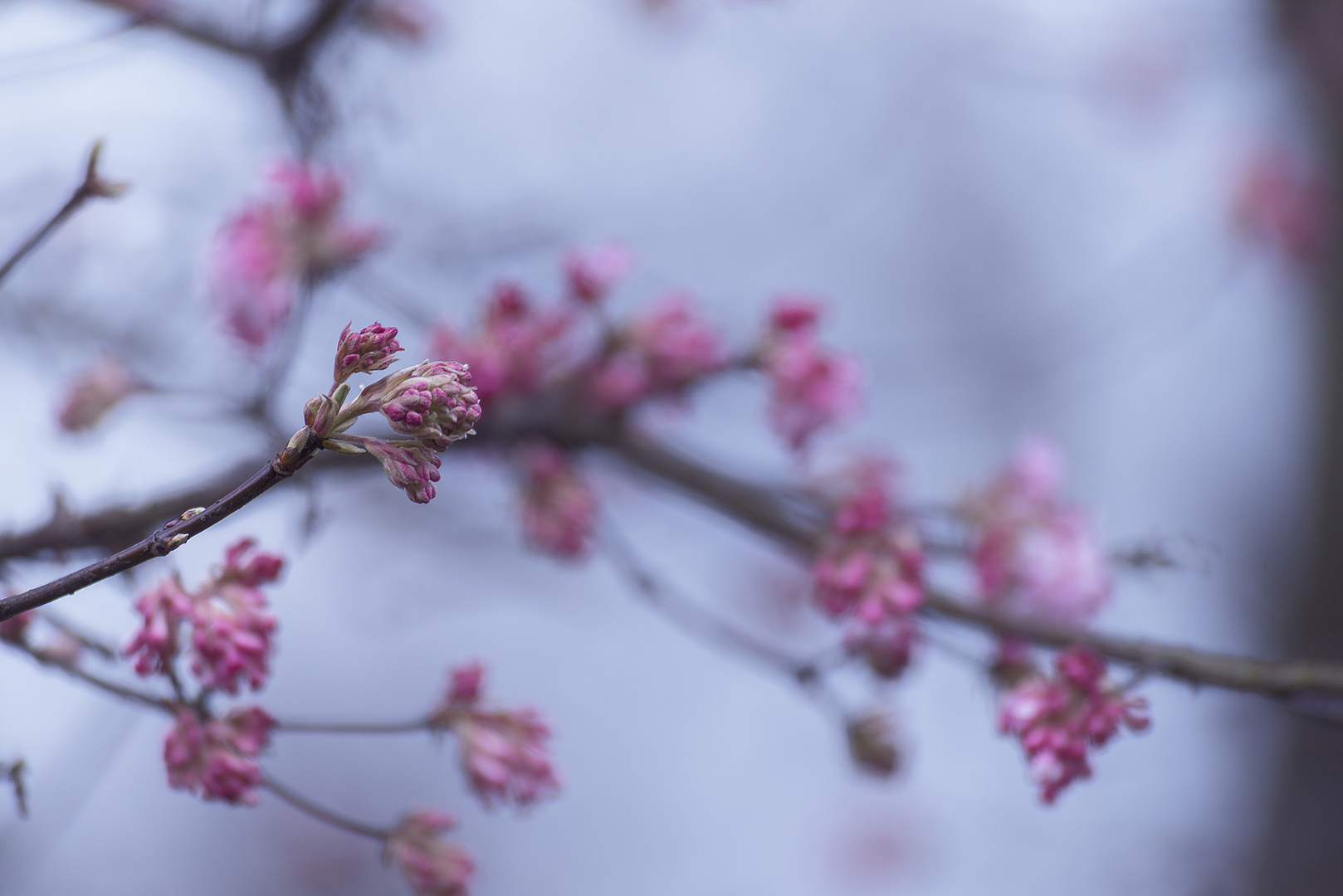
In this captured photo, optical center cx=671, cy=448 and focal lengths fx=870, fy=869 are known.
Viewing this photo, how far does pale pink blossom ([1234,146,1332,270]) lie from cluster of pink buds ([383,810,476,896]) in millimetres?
2691

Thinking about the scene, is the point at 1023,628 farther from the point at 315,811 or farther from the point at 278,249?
the point at 278,249

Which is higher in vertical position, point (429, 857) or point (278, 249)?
point (278, 249)

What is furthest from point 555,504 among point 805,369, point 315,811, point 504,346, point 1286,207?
point 1286,207

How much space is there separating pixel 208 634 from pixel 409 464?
0.82 feet

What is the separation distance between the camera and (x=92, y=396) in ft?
2.78

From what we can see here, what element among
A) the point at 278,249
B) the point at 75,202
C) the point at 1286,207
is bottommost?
the point at 75,202

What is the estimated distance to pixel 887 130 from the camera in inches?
132

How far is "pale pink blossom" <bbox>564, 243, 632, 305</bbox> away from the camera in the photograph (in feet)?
2.86

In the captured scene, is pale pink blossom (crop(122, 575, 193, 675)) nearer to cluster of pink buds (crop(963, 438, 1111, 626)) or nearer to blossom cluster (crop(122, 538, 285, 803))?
blossom cluster (crop(122, 538, 285, 803))

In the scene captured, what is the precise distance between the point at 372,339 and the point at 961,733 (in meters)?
2.86

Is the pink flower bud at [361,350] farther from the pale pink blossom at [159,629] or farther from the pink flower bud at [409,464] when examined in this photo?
the pale pink blossom at [159,629]

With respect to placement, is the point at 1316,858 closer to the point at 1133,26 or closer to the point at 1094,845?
the point at 1094,845

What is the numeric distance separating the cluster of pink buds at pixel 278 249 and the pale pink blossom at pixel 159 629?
15.0 inches

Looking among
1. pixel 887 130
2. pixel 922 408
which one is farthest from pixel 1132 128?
pixel 922 408
